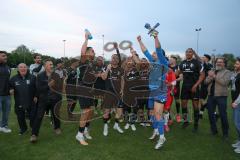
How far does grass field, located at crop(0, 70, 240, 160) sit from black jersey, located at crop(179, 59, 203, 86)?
1.51m

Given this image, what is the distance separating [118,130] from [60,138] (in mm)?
1684

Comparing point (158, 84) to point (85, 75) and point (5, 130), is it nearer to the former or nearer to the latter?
point (85, 75)

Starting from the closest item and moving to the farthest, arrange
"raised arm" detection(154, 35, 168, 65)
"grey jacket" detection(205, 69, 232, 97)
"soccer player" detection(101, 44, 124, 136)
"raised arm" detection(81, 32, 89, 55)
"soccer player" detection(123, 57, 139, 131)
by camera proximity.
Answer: "raised arm" detection(154, 35, 168, 65) < "raised arm" detection(81, 32, 89, 55) < "grey jacket" detection(205, 69, 232, 97) < "soccer player" detection(101, 44, 124, 136) < "soccer player" detection(123, 57, 139, 131)

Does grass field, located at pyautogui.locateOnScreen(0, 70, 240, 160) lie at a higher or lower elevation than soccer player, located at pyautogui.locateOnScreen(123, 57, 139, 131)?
lower

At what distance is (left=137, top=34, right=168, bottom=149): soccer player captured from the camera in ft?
19.6

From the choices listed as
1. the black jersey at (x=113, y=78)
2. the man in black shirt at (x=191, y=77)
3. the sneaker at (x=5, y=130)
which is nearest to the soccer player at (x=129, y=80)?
the black jersey at (x=113, y=78)

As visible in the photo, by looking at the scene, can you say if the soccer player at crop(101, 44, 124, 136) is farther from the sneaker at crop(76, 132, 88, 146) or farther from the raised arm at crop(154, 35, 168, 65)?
the raised arm at crop(154, 35, 168, 65)

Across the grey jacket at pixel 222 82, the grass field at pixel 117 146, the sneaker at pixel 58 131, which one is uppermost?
the grey jacket at pixel 222 82

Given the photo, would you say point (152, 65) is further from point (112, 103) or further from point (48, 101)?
point (48, 101)

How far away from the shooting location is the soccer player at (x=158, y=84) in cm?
596

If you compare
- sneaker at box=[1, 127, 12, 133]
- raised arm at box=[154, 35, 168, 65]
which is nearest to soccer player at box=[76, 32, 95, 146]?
raised arm at box=[154, 35, 168, 65]

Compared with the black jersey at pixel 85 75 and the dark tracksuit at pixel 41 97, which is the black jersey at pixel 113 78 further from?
the dark tracksuit at pixel 41 97

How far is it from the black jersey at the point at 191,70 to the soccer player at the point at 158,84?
1.44 metres

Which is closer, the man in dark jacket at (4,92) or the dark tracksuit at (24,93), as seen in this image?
the dark tracksuit at (24,93)
